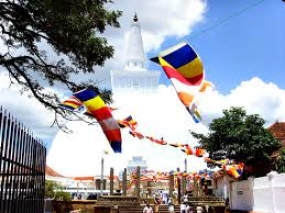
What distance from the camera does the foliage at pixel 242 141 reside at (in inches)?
950

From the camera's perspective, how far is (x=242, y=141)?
24531 mm

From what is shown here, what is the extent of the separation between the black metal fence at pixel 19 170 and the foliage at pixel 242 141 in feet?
51.3

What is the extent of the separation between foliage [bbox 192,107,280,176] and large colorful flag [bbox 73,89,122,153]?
14348mm

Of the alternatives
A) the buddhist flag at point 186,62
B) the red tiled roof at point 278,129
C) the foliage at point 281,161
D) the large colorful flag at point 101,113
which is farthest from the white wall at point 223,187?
the buddhist flag at point 186,62

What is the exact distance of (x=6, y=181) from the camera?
6867 mm

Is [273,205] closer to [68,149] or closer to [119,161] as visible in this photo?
[119,161]

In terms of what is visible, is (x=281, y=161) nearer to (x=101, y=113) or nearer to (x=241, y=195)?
(x=241, y=195)

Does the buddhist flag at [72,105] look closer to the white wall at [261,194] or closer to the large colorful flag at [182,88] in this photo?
the large colorful flag at [182,88]

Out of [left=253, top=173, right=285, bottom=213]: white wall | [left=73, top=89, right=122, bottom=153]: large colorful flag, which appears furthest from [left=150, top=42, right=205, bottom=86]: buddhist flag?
[left=253, top=173, right=285, bottom=213]: white wall

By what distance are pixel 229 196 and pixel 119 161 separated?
795 inches

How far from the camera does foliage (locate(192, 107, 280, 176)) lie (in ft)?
79.2

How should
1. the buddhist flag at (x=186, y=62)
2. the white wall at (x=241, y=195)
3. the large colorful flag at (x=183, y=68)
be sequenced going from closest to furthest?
the large colorful flag at (x=183, y=68), the buddhist flag at (x=186, y=62), the white wall at (x=241, y=195)

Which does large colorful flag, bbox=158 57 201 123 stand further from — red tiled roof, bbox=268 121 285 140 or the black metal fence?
red tiled roof, bbox=268 121 285 140

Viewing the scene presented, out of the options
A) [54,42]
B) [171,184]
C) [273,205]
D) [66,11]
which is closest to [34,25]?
[54,42]
